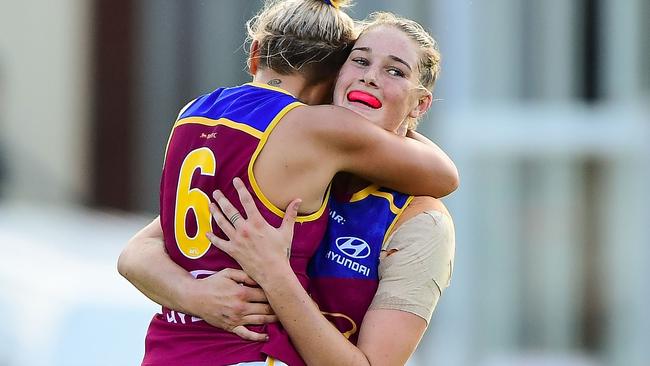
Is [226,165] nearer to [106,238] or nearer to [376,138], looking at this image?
[376,138]

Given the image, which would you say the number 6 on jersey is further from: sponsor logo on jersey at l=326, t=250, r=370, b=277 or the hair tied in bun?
the hair tied in bun

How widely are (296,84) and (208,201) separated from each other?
1.25 ft

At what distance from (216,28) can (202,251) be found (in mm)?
6415

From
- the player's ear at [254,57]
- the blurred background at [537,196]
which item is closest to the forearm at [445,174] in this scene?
the player's ear at [254,57]

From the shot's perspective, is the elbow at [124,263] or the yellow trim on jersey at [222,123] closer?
the yellow trim on jersey at [222,123]

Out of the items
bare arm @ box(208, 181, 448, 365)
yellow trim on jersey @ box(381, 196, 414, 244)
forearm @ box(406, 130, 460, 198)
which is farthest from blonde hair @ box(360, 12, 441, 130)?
bare arm @ box(208, 181, 448, 365)

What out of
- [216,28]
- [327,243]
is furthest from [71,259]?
[327,243]

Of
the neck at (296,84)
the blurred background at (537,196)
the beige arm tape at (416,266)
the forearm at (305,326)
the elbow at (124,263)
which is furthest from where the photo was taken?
the blurred background at (537,196)

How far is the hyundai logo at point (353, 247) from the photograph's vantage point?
328cm

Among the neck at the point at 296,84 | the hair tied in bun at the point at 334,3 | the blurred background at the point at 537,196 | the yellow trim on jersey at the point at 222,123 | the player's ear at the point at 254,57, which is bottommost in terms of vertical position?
the blurred background at the point at 537,196

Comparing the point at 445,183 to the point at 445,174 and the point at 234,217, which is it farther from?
the point at 234,217

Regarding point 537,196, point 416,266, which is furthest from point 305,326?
point 537,196

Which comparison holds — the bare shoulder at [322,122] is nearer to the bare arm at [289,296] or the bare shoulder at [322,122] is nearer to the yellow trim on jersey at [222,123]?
the yellow trim on jersey at [222,123]

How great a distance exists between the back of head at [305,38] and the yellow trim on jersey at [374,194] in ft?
1.00
